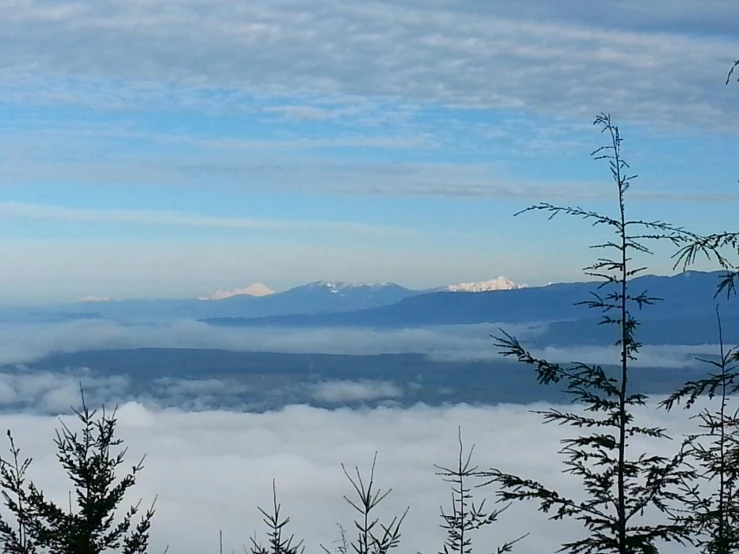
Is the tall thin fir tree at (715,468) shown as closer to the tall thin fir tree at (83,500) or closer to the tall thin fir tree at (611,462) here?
the tall thin fir tree at (611,462)

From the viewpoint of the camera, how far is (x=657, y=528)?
967 cm

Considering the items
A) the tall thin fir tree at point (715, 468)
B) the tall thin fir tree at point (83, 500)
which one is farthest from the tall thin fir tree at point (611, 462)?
the tall thin fir tree at point (83, 500)

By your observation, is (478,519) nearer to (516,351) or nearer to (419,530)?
(516,351)

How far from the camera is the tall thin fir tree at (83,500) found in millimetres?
12797

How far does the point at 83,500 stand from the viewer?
13.3 metres

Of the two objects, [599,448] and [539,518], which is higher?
[599,448]

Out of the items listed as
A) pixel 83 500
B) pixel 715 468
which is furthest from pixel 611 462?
pixel 83 500

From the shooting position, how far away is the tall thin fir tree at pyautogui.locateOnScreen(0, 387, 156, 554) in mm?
12797

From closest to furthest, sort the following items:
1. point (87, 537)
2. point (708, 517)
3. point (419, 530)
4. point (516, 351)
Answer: point (708, 517)
point (516, 351)
point (87, 537)
point (419, 530)

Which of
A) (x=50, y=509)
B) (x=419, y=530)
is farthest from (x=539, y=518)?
(x=50, y=509)

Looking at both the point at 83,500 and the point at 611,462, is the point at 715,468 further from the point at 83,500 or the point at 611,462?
the point at 83,500

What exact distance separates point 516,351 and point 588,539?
2126 mm

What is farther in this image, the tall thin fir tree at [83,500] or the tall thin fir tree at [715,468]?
the tall thin fir tree at [83,500]

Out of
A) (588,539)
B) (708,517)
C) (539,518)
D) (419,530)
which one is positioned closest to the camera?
(708,517)
